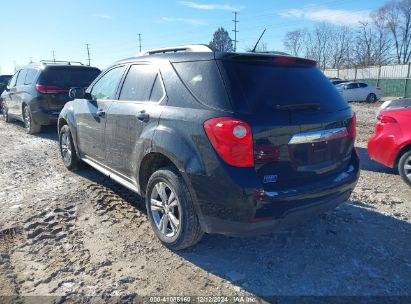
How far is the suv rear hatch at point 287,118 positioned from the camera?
256 centimetres

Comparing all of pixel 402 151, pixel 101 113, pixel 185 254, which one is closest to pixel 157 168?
pixel 185 254

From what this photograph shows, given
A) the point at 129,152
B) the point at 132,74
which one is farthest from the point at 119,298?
the point at 132,74

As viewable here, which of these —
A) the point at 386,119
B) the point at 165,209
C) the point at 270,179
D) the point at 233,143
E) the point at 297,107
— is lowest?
the point at 165,209

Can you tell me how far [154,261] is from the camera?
3037mm

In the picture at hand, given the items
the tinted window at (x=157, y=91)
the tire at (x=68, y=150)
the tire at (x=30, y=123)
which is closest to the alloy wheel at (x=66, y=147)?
the tire at (x=68, y=150)

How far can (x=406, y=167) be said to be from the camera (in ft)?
15.9

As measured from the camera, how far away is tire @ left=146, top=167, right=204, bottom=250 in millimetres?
2879

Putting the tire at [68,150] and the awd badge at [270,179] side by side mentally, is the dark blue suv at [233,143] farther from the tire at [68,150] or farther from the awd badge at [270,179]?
the tire at [68,150]

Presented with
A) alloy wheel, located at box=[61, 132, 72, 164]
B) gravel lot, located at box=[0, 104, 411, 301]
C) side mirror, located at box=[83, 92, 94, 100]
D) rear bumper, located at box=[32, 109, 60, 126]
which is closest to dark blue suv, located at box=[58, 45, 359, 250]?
gravel lot, located at box=[0, 104, 411, 301]

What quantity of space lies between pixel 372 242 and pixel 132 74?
3142mm

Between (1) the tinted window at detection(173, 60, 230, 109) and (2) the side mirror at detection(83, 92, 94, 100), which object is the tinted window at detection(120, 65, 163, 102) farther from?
(2) the side mirror at detection(83, 92, 94, 100)

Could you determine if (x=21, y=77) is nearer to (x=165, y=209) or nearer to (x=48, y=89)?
(x=48, y=89)

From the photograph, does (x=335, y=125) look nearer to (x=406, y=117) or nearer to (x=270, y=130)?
(x=270, y=130)

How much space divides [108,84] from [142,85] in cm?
101
